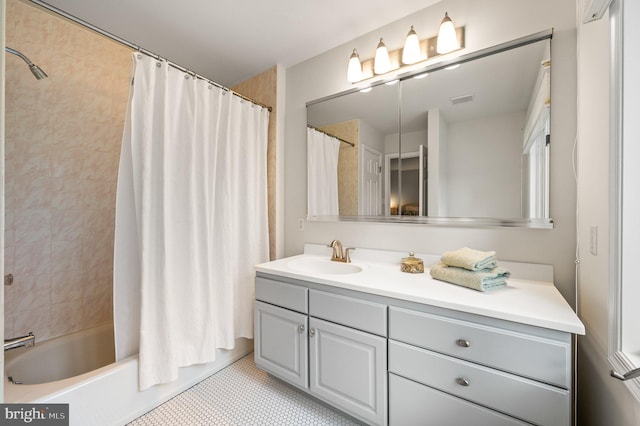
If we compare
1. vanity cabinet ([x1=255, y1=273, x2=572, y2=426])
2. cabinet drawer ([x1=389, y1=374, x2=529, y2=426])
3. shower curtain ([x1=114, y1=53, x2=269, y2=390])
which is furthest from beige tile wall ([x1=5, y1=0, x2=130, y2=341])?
cabinet drawer ([x1=389, y1=374, x2=529, y2=426])

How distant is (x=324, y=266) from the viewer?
6.09 ft

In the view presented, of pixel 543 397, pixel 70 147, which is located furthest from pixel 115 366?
pixel 543 397

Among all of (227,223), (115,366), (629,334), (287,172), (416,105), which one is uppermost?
(416,105)

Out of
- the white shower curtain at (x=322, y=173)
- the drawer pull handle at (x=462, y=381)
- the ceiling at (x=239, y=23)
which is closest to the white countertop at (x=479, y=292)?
the drawer pull handle at (x=462, y=381)

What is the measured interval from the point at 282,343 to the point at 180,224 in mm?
974

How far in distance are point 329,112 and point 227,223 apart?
3.84ft

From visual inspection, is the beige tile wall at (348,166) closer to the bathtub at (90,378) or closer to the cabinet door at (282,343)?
the cabinet door at (282,343)

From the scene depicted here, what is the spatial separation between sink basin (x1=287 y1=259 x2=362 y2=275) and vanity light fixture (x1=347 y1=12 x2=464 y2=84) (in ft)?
4.31

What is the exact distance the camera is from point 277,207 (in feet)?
7.54

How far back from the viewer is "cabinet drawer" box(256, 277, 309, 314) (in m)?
1.47

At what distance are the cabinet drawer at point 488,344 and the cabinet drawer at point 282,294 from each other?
0.52 m

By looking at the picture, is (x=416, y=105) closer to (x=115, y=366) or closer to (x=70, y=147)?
(x=115, y=366)

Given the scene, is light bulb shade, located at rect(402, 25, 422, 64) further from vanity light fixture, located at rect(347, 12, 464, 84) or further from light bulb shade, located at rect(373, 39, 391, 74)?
light bulb shade, located at rect(373, 39, 391, 74)

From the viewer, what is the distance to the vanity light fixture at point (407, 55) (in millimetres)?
1465
